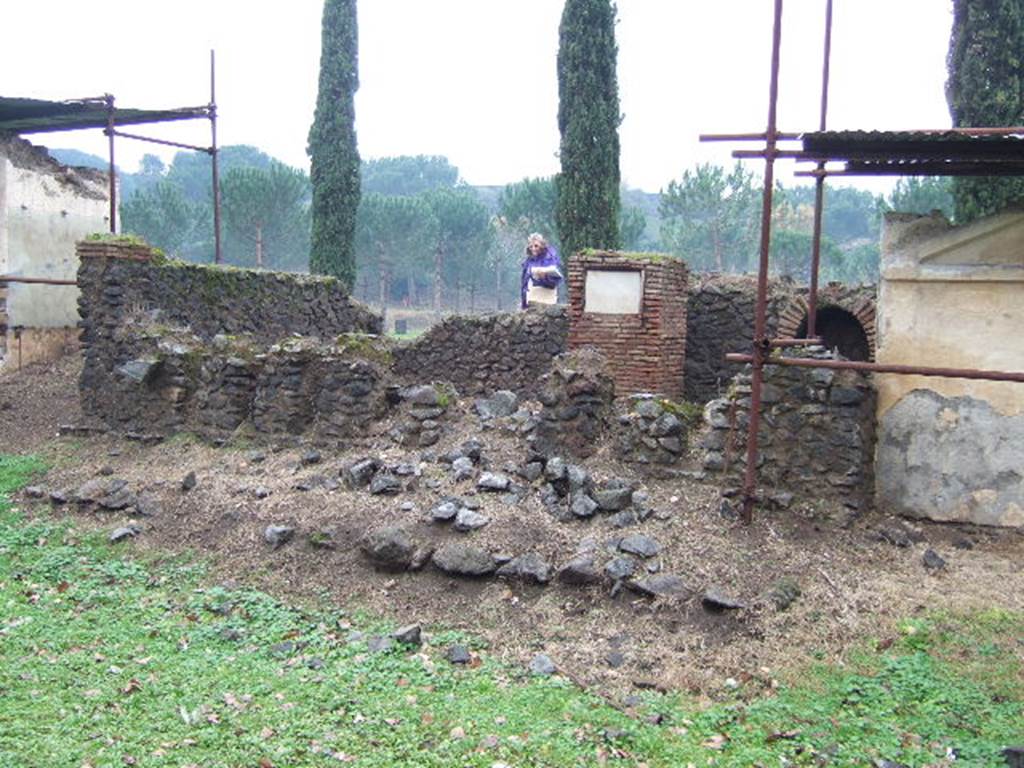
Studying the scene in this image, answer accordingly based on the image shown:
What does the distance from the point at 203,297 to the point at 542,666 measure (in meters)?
8.58

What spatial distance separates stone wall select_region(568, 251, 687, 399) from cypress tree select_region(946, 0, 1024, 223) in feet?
22.6

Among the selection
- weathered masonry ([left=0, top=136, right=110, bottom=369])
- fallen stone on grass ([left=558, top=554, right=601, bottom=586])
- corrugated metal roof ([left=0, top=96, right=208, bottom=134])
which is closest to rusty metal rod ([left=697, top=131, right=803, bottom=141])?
fallen stone on grass ([left=558, top=554, right=601, bottom=586])

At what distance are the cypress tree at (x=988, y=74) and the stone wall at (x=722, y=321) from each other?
398 centimetres

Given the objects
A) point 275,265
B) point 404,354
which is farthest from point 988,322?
point 275,265

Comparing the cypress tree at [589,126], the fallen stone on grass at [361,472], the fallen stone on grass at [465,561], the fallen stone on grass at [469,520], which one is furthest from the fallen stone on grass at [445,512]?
the cypress tree at [589,126]

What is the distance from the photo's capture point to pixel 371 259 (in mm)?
49594

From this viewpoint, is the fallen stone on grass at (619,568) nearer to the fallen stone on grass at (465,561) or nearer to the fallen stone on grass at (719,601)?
the fallen stone on grass at (719,601)

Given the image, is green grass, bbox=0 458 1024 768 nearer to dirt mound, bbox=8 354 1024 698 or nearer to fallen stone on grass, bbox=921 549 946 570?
dirt mound, bbox=8 354 1024 698

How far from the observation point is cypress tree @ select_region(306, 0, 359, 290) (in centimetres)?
2367

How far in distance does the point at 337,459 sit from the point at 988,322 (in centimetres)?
563

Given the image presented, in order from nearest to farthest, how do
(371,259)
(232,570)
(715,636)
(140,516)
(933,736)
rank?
1. (933,736)
2. (715,636)
3. (232,570)
4. (140,516)
5. (371,259)

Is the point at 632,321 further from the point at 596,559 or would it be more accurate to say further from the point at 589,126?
the point at 589,126

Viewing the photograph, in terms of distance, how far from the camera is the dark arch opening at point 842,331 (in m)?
12.1

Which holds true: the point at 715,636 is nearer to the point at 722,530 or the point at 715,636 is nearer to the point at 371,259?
the point at 722,530
